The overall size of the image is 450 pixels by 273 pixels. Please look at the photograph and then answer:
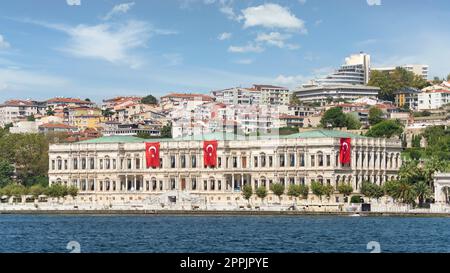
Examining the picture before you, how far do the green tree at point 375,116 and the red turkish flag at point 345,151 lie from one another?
147 ft

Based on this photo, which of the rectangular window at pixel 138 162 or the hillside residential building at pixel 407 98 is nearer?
the rectangular window at pixel 138 162

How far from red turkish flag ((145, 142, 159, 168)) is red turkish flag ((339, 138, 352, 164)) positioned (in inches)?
634

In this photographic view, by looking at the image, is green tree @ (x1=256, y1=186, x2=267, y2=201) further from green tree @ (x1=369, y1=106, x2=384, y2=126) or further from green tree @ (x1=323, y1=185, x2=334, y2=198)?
green tree @ (x1=369, y1=106, x2=384, y2=126)

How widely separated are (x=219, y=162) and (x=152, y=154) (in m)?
6.17

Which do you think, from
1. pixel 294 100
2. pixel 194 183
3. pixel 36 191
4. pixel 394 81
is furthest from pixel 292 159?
pixel 394 81

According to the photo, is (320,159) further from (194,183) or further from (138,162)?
(138,162)

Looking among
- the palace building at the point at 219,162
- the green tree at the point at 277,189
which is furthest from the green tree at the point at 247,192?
the palace building at the point at 219,162

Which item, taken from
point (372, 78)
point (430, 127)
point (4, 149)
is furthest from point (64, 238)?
point (372, 78)

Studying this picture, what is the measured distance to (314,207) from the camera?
71312 mm

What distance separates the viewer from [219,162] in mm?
83625

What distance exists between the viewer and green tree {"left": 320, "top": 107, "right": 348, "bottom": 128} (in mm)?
118875

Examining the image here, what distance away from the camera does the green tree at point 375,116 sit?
4907 inches

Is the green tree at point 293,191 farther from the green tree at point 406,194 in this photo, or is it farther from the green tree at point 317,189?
the green tree at point 406,194

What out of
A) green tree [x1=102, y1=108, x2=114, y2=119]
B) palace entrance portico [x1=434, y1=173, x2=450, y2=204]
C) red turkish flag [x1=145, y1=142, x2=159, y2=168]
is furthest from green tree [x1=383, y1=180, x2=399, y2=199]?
green tree [x1=102, y1=108, x2=114, y2=119]
